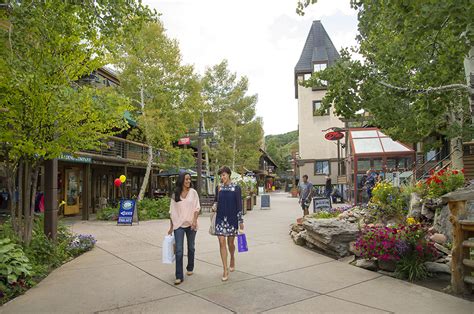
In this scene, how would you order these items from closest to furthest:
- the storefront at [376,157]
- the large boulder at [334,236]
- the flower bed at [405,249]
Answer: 1. the flower bed at [405,249]
2. the large boulder at [334,236]
3. the storefront at [376,157]

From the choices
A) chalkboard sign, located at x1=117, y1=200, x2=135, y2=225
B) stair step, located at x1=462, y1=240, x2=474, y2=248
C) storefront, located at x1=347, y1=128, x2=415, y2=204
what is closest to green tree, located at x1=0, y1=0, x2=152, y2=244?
stair step, located at x1=462, y1=240, x2=474, y2=248

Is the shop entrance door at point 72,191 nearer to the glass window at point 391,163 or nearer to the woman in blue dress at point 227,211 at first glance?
the woman in blue dress at point 227,211

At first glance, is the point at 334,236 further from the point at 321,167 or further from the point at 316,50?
the point at 316,50

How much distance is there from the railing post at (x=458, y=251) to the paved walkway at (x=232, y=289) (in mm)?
308

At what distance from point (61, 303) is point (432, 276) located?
5.49m

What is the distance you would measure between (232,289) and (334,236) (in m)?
3.11

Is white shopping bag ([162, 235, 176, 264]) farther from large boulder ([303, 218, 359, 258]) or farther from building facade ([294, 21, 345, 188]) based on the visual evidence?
building facade ([294, 21, 345, 188])

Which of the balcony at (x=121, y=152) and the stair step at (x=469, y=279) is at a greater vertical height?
the balcony at (x=121, y=152)

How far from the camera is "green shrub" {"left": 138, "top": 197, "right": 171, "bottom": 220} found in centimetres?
1725

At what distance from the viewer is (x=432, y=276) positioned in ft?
20.0

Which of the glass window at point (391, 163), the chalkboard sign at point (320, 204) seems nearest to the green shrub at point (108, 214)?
the chalkboard sign at point (320, 204)

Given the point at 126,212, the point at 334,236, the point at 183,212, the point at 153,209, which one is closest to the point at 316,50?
the point at 153,209

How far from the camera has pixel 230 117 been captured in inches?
1572

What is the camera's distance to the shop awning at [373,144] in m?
18.3
